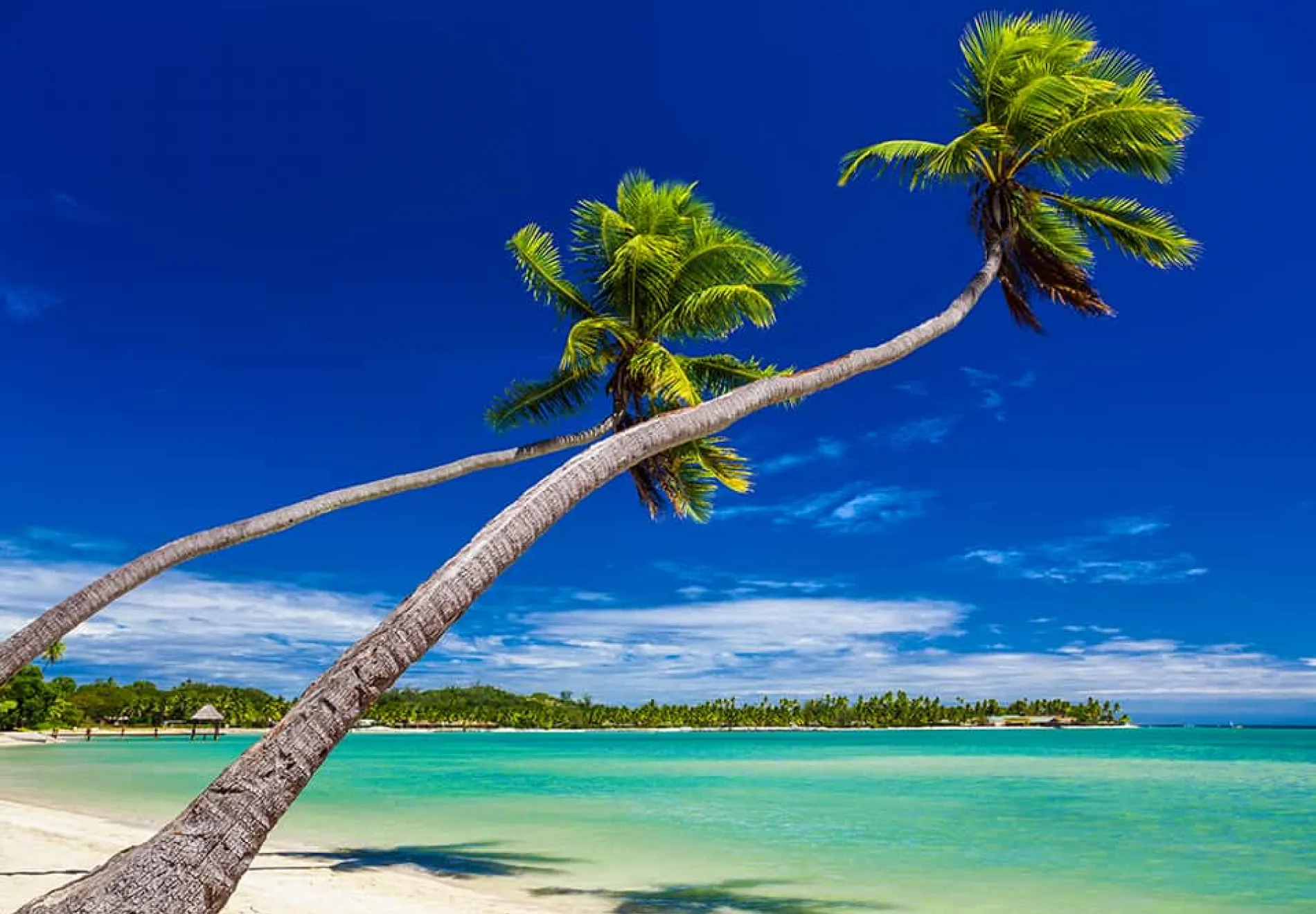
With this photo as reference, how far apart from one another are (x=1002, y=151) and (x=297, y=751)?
28.5 ft

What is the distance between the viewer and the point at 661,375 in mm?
10109

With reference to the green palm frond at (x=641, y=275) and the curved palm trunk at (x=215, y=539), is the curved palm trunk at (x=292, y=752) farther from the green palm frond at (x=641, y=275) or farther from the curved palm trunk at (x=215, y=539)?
the green palm frond at (x=641, y=275)

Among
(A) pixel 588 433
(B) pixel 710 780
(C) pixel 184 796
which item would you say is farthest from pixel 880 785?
(A) pixel 588 433

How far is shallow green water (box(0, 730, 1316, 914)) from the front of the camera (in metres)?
11.1

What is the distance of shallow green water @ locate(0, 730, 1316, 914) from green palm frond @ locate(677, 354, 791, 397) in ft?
20.6

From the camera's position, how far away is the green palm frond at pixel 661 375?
9.64 meters

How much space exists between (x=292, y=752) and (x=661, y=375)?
728 centimetres

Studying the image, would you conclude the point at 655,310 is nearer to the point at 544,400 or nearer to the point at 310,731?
the point at 544,400

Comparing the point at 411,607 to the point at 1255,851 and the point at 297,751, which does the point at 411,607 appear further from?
the point at 1255,851

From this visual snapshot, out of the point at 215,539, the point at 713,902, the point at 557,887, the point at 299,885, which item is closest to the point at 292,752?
the point at 215,539

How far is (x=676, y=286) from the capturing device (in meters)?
11.3

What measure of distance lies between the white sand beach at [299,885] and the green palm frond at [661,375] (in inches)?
207

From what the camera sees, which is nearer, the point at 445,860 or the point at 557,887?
the point at 557,887

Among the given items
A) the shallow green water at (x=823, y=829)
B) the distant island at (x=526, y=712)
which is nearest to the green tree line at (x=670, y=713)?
the distant island at (x=526, y=712)
